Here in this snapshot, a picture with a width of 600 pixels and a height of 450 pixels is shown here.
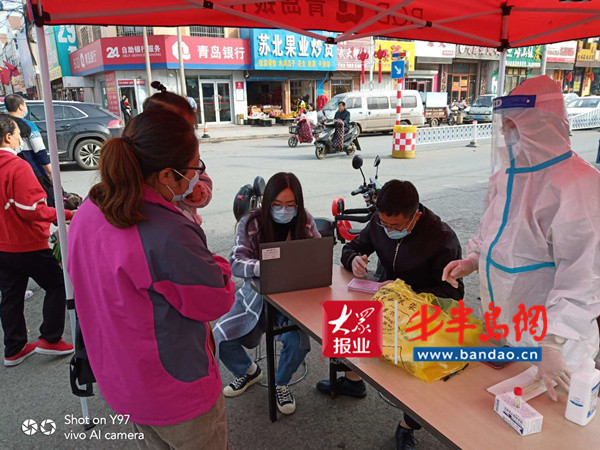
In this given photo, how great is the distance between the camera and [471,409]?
1.32 meters

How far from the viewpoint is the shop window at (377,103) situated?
52.9 ft

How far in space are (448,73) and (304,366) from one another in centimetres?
2816

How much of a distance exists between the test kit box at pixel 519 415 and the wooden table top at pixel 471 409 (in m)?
0.02

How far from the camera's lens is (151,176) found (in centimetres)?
127

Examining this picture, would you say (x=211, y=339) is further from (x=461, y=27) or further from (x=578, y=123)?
(x=578, y=123)

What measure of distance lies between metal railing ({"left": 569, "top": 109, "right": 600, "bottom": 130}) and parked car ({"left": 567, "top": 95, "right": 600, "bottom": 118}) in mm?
192

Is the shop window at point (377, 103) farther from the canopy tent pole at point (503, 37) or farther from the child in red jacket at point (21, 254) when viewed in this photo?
the child in red jacket at point (21, 254)

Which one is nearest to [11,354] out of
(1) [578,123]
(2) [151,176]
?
(2) [151,176]

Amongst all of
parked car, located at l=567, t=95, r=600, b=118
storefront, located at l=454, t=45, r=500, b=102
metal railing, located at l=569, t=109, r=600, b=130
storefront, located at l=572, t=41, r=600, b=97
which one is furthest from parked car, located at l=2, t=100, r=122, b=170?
storefront, located at l=572, t=41, r=600, b=97

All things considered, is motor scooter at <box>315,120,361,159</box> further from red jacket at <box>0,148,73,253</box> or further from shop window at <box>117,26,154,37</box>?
shop window at <box>117,26,154,37</box>

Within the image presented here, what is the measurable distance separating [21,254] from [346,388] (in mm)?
2243

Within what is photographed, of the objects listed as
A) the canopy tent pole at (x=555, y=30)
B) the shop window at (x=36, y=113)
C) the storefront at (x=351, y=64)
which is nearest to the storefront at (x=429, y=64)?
the storefront at (x=351, y=64)

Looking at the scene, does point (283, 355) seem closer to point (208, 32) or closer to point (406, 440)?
point (406, 440)

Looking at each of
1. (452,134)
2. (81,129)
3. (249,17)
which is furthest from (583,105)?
(249,17)
